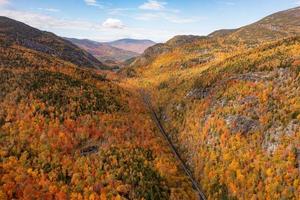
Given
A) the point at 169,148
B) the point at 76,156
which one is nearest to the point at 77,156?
the point at 76,156

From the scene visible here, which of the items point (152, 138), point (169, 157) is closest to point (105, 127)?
point (152, 138)

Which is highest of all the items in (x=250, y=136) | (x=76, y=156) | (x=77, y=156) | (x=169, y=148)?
(x=250, y=136)

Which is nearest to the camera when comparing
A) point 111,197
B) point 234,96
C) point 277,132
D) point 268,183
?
point 268,183

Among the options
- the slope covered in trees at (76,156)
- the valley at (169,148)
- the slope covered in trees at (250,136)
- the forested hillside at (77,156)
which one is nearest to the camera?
the slope covered in trees at (250,136)

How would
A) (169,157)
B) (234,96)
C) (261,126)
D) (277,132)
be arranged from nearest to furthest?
(277,132) → (261,126) → (169,157) → (234,96)

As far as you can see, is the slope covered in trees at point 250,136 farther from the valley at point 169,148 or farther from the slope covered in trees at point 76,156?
the slope covered in trees at point 76,156

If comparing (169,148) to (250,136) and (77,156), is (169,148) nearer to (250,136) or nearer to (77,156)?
(250,136)

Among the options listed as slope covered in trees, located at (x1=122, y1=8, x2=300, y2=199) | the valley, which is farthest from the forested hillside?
slope covered in trees, located at (x1=122, y1=8, x2=300, y2=199)

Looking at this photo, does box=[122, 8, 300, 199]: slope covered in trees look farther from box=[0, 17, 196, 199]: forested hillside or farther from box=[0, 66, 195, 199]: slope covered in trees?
box=[0, 66, 195, 199]: slope covered in trees

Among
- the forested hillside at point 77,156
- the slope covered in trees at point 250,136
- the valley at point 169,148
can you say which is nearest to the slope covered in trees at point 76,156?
the forested hillside at point 77,156

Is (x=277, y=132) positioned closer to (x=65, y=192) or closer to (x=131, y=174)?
(x=131, y=174)

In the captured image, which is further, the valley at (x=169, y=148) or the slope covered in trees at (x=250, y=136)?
the valley at (x=169, y=148)
